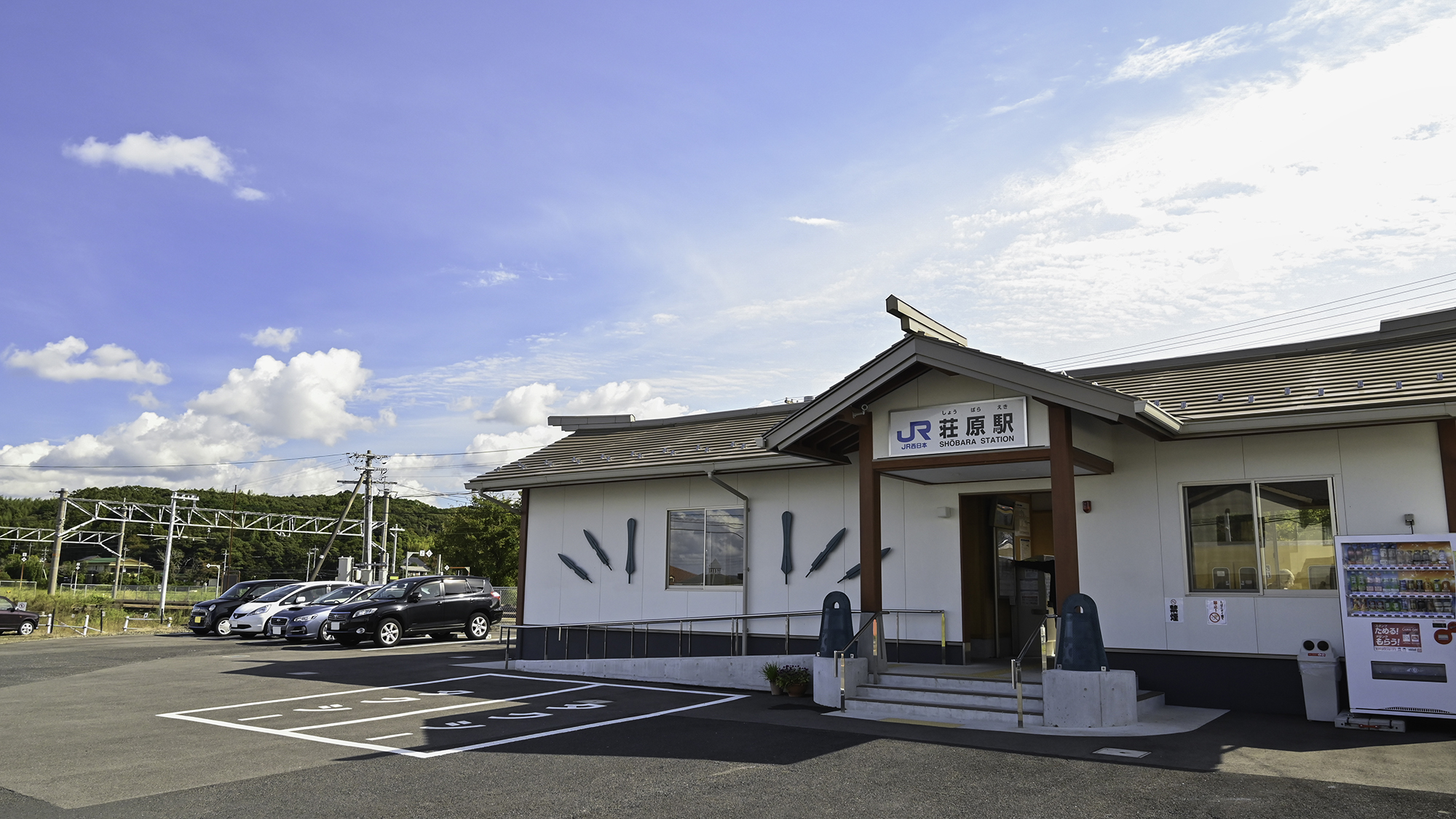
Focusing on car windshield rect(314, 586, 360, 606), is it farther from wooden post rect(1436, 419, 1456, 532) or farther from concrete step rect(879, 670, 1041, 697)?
wooden post rect(1436, 419, 1456, 532)

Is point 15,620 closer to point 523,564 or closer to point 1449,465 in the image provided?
point 523,564

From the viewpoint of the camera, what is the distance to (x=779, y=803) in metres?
6.58

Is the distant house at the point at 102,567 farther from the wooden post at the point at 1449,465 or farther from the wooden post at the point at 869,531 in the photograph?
the wooden post at the point at 1449,465

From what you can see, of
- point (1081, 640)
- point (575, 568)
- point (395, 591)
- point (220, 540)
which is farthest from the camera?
point (220, 540)

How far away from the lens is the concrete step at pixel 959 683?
10242 mm

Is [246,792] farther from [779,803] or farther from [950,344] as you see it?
[950,344]

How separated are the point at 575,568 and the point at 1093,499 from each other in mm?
9125

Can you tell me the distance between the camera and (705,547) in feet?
50.6

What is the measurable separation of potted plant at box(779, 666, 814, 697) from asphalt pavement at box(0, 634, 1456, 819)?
0.46 m

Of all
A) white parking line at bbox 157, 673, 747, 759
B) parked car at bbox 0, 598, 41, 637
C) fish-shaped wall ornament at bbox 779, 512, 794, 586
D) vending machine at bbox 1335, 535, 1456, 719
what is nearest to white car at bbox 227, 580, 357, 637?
parked car at bbox 0, 598, 41, 637

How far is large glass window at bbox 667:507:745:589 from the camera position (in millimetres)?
15086

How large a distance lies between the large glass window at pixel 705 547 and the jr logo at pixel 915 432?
4.27 meters

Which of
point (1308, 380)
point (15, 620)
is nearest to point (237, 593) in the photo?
point (15, 620)

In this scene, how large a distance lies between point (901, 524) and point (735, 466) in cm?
267
